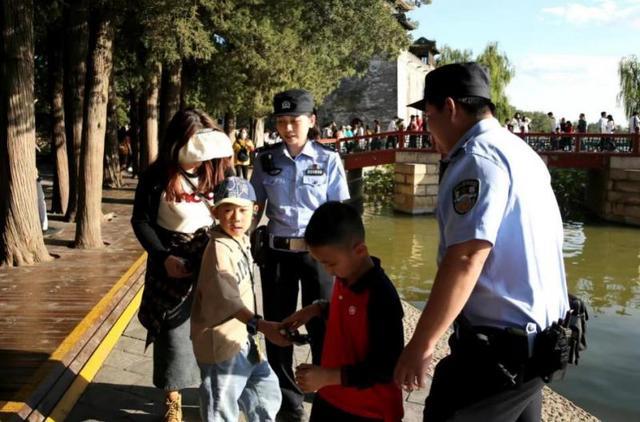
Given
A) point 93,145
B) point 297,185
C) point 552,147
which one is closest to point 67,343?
point 297,185

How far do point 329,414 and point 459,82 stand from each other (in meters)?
1.20

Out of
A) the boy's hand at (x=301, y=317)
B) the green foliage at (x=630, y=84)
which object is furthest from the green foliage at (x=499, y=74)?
the boy's hand at (x=301, y=317)

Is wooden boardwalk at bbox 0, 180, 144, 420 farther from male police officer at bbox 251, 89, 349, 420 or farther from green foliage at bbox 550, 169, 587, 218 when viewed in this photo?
green foliage at bbox 550, 169, 587, 218

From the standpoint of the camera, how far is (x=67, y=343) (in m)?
4.30

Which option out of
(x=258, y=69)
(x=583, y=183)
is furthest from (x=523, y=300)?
(x=583, y=183)

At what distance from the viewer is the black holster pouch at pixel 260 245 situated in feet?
11.5

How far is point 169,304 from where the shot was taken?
10.1ft

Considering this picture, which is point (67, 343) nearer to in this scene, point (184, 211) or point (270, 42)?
point (184, 211)

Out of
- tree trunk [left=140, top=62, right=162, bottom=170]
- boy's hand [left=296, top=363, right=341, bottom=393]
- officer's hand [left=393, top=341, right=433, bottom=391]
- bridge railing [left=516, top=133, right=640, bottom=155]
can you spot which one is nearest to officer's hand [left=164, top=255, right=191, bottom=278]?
boy's hand [left=296, top=363, right=341, bottom=393]

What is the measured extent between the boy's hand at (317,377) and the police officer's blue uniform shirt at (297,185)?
1.48 metres

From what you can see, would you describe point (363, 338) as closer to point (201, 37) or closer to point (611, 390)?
point (611, 390)

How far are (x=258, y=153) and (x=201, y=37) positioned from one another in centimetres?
747

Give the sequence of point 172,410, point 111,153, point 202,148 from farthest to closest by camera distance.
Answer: point 111,153, point 172,410, point 202,148

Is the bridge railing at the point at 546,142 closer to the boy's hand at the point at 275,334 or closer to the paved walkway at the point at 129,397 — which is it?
the paved walkway at the point at 129,397
